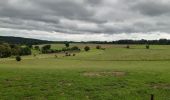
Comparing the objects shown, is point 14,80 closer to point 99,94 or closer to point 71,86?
point 71,86

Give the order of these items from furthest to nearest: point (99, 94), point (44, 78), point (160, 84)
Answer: point (44, 78) < point (160, 84) < point (99, 94)

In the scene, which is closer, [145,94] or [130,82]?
[145,94]

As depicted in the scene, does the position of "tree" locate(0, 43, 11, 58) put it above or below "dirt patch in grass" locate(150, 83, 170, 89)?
below

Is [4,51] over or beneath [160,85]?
beneath

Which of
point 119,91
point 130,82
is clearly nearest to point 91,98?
point 119,91

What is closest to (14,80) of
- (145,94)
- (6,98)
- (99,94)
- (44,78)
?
(44,78)

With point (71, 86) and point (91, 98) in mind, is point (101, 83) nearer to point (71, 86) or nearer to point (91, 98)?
point (71, 86)

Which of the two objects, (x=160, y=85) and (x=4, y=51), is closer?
(x=160, y=85)

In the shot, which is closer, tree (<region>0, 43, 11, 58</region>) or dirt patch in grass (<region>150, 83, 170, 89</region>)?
dirt patch in grass (<region>150, 83, 170, 89</region>)

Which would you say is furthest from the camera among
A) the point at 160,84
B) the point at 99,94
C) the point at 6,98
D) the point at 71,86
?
the point at 160,84

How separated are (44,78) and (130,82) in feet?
41.9

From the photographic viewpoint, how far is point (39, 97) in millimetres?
30125

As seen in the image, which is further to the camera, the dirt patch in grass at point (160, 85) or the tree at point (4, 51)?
the tree at point (4, 51)

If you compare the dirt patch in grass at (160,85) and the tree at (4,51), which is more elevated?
the dirt patch in grass at (160,85)
